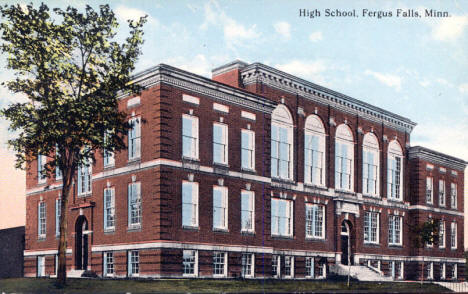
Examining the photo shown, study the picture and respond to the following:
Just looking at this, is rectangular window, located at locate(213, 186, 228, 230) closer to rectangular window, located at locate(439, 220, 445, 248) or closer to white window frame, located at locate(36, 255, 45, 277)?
white window frame, located at locate(36, 255, 45, 277)

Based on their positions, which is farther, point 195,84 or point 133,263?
point 195,84

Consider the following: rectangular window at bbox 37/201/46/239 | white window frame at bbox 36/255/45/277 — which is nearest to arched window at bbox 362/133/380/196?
rectangular window at bbox 37/201/46/239

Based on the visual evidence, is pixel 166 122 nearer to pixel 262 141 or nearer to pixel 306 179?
pixel 262 141

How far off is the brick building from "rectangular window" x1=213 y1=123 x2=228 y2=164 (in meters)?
0.06

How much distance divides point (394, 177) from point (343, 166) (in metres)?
8.71

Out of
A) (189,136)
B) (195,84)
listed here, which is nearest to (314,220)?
(189,136)

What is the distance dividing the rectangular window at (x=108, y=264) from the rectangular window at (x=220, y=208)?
697 centimetres

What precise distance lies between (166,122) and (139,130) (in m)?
2.55

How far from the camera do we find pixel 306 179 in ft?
160

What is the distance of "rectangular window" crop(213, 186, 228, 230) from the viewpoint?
3975 centimetres

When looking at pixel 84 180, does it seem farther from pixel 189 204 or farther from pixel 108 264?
pixel 189 204

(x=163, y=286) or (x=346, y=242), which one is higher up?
(x=346, y=242)

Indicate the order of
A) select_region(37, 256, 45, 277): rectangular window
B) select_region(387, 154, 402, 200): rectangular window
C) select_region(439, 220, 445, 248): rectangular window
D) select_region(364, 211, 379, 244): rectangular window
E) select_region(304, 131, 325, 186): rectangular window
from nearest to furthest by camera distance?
select_region(37, 256, 45, 277): rectangular window → select_region(304, 131, 325, 186): rectangular window → select_region(364, 211, 379, 244): rectangular window → select_region(387, 154, 402, 200): rectangular window → select_region(439, 220, 445, 248): rectangular window

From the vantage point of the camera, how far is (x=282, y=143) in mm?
46812
